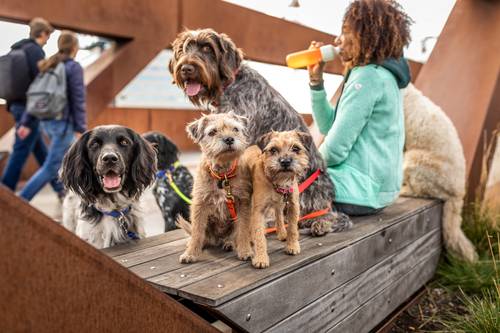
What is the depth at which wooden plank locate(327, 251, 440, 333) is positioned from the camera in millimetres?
2580

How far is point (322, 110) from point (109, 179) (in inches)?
65.3

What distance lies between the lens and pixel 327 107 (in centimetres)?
325

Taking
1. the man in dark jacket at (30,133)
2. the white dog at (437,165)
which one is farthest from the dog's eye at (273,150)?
the white dog at (437,165)

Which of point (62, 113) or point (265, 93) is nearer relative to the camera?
point (265, 93)

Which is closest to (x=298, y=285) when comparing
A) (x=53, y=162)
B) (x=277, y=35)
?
(x=53, y=162)

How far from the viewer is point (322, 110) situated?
3.22 metres

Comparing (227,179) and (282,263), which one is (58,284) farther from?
(282,263)

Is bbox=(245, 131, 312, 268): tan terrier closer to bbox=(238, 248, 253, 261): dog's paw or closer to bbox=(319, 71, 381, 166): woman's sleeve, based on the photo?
bbox=(238, 248, 253, 261): dog's paw

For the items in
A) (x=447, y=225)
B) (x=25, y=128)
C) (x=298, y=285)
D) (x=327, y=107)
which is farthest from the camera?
(x=25, y=128)

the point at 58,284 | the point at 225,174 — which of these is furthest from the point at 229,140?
the point at 58,284

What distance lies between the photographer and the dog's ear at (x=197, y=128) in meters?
1.96

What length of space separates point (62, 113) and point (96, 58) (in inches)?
99.3

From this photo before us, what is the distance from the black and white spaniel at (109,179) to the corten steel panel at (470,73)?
11.6ft

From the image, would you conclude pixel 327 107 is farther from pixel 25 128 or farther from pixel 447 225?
pixel 25 128
